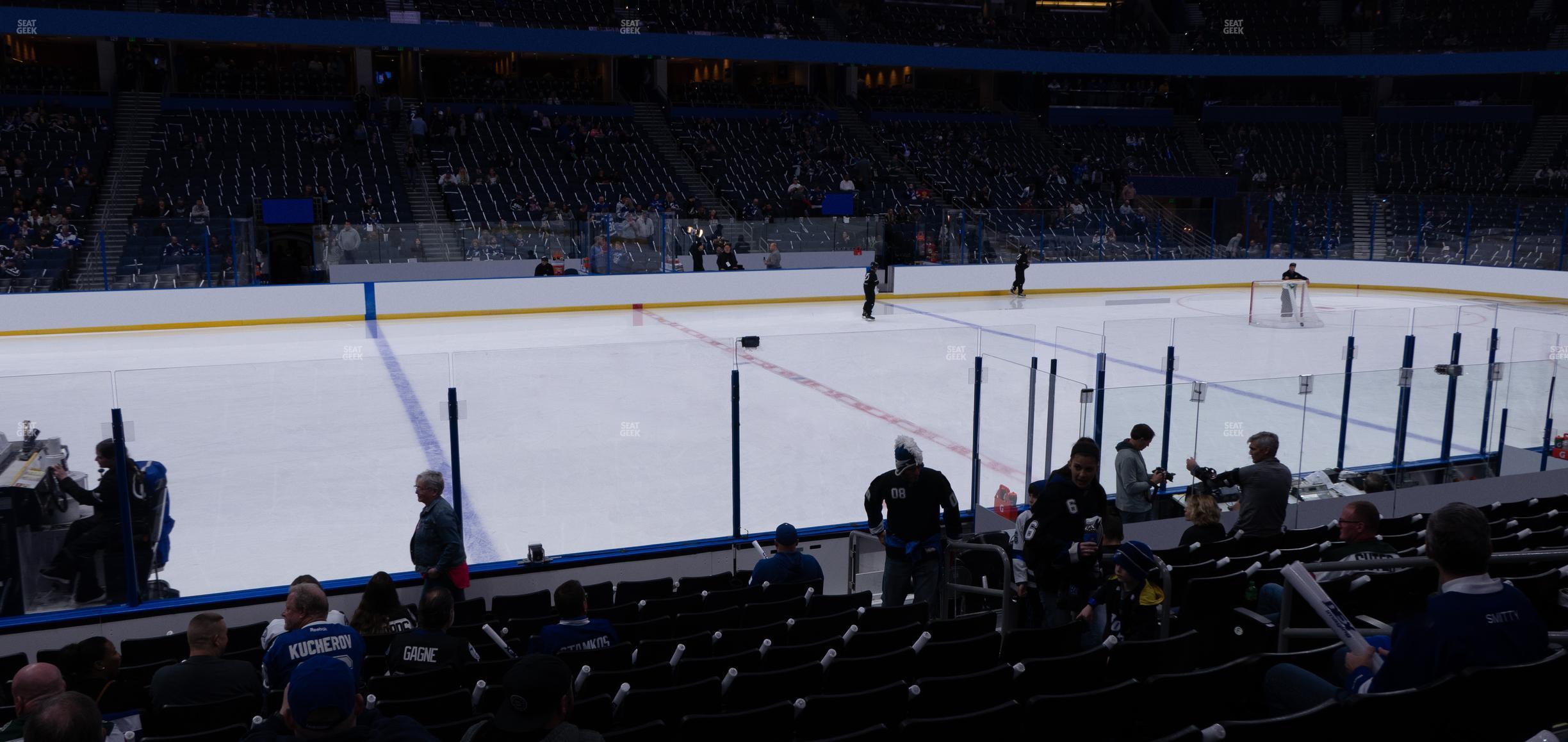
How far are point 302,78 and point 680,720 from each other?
109ft

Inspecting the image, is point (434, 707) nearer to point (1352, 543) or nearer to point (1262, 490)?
point (1352, 543)

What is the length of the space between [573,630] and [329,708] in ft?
6.21

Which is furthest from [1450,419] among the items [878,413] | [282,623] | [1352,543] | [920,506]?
[282,623]

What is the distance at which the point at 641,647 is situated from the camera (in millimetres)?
5102

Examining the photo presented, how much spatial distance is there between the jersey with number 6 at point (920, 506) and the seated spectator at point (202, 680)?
11.5 feet

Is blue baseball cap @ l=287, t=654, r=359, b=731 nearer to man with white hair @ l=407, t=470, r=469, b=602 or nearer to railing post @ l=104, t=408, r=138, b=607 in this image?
man with white hair @ l=407, t=470, r=469, b=602

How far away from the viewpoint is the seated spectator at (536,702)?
3.07m

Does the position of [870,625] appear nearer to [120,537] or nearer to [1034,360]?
[1034,360]

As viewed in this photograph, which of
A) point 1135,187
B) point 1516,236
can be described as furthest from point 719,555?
point 1135,187

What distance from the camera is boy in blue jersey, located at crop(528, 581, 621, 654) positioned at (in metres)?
4.91

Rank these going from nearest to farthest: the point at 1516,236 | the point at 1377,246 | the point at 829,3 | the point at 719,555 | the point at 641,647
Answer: the point at 641,647 < the point at 719,555 < the point at 1516,236 < the point at 1377,246 < the point at 829,3

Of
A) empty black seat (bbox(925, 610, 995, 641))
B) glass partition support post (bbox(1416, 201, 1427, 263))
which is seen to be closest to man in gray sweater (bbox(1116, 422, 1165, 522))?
empty black seat (bbox(925, 610, 995, 641))

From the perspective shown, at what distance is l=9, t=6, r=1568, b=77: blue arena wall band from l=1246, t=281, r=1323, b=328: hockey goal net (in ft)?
54.9

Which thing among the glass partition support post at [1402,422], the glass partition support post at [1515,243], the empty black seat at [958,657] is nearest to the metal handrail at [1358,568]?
the empty black seat at [958,657]
